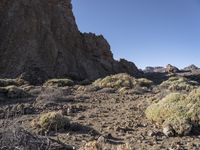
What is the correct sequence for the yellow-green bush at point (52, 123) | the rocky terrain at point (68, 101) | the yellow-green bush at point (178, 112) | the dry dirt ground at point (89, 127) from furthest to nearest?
the yellow-green bush at point (52, 123), the yellow-green bush at point (178, 112), the rocky terrain at point (68, 101), the dry dirt ground at point (89, 127)

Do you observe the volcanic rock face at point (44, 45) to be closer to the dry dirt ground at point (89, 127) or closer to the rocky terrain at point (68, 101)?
the rocky terrain at point (68, 101)

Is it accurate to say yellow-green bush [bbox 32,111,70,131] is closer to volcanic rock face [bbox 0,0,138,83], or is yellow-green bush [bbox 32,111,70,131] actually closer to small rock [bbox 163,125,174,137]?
small rock [bbox 163,125,174,137]

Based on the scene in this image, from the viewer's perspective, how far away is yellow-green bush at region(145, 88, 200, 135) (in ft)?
36.9

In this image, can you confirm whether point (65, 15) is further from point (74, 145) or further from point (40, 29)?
point (74, 145)

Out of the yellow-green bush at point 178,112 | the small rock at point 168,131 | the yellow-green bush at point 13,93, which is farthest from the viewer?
the yellow-green bush at point 13,93

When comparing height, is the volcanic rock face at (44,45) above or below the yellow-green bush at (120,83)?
above

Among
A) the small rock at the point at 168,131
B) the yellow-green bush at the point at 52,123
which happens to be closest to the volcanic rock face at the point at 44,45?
the yellow-green bush at the point at 52,123

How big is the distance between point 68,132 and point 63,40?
3555 cm

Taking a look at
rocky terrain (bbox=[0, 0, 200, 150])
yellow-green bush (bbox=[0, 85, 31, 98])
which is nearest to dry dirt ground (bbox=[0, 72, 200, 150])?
rocky terrain (bbox=[0, 0, 200, 150])

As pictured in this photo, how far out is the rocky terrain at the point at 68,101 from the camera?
33.6ft

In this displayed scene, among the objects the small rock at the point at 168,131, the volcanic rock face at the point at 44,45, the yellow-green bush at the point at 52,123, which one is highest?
the volcanic rock face at the point at 44,45

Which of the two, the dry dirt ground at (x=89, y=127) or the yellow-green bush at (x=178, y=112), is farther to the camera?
the yellow-green bush at (x=178, y=112)

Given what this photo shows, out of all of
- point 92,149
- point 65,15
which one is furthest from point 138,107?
point 65,15

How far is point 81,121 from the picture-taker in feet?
43.4
